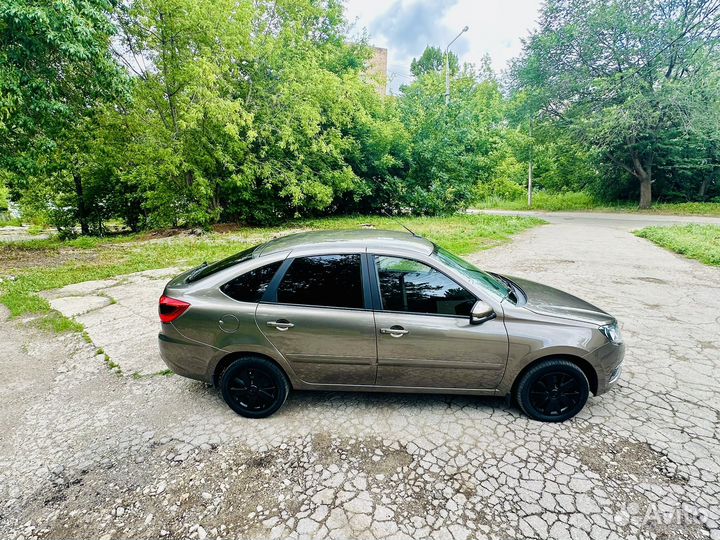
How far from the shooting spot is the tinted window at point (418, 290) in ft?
9.48

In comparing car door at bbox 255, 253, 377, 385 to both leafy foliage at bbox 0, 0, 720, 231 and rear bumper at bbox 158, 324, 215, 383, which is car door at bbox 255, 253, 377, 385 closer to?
rear bumper at bbox 158, 324, 215, 383

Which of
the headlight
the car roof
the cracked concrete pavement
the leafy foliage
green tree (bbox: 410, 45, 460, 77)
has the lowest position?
the cracked concrete pavement

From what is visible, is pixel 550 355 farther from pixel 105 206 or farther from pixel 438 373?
pixel 105 206

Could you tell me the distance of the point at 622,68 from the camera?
19.8m

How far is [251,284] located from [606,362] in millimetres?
2797

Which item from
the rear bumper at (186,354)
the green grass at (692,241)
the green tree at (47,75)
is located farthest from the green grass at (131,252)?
the green grass at (692,241)

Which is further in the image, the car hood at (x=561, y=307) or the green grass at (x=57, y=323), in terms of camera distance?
the green grass at (x=57, y=323)

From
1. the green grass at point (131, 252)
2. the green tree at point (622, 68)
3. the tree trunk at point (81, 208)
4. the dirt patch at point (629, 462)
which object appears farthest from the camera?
the green tree at point (622, 68)

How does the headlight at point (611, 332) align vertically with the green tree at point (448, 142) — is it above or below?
below

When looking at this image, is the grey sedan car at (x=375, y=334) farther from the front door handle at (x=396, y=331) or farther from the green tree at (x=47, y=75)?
the green tree at (x=47, y=75)

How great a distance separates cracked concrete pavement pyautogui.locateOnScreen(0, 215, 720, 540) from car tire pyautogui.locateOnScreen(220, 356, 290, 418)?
0.38ft

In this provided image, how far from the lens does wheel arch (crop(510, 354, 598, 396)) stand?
9.40 feet

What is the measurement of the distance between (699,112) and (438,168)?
12116 millimetres

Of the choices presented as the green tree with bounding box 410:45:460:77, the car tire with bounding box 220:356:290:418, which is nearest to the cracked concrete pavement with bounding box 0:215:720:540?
the car tire with bounding box 220:356:290:418
